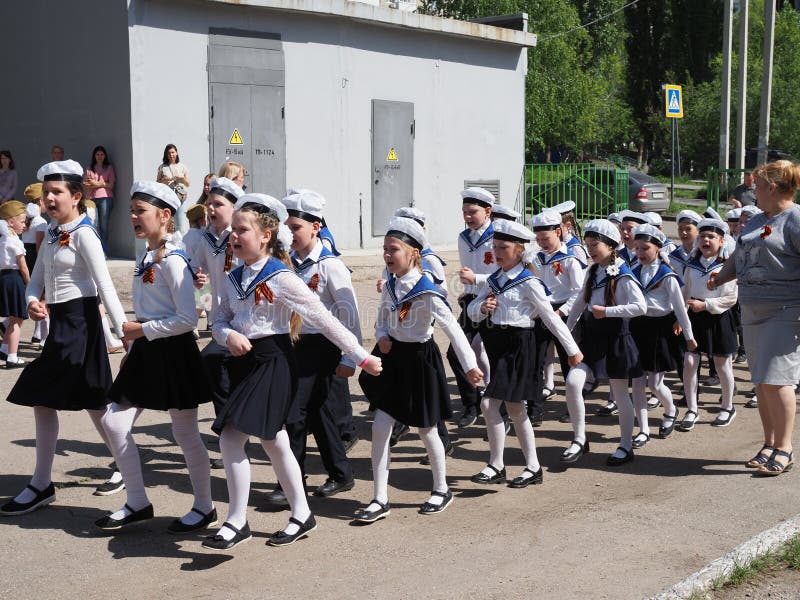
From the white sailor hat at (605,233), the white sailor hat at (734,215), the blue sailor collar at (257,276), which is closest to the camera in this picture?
the blue sailor collar at (257,276)

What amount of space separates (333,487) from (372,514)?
0.63 meters

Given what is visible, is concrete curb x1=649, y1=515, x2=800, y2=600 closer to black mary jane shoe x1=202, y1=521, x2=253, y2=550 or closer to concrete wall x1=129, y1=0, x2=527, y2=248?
black mary jane shoe x1=202, y1=521, x2=253, y2=550

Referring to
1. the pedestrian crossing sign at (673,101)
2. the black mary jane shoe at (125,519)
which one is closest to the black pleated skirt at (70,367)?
the black mary jane shoe at (125,519)

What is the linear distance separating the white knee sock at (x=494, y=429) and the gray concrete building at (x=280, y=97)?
1022 cm

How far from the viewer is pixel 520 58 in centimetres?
2122

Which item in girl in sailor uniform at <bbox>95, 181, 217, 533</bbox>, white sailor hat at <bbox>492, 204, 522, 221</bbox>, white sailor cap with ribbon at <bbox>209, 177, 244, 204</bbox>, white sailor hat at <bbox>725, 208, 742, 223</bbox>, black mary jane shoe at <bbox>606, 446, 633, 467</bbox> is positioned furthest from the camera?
white sailor hat at <bbox>725, 208, 742, 223</bbox>

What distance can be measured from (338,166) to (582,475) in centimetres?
1184

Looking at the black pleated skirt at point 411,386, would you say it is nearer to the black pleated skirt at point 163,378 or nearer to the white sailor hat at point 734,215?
the black pleated skirt at point 163,378

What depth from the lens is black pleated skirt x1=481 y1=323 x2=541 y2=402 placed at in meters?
6.41

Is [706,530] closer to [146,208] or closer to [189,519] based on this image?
[189,519]

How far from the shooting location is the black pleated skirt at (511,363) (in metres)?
6.41

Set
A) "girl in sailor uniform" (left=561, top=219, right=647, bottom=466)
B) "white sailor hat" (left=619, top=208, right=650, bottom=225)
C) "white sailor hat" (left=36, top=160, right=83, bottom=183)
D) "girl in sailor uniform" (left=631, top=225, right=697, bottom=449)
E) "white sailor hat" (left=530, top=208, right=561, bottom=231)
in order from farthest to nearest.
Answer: "white sailor hat" (left=619, top=208, right=650, bottom=225), "white sailor hat" (left=530, top=208, right=561, bottom=231), "girl in sailor uniform" (left=631, top=225, right=697, bottom=449), "girl in sailor uniform" (left=561, top=219, right=647, bottom=466), "white sailor hat" (left=36, top=160, right=83, bottom=183)

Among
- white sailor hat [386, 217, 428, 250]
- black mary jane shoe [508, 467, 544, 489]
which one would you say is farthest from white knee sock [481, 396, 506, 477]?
white sailor hat [386, 217, 428, 250]

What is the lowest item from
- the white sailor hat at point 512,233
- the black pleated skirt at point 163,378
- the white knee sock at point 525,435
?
the white knee sock at point 525,435
